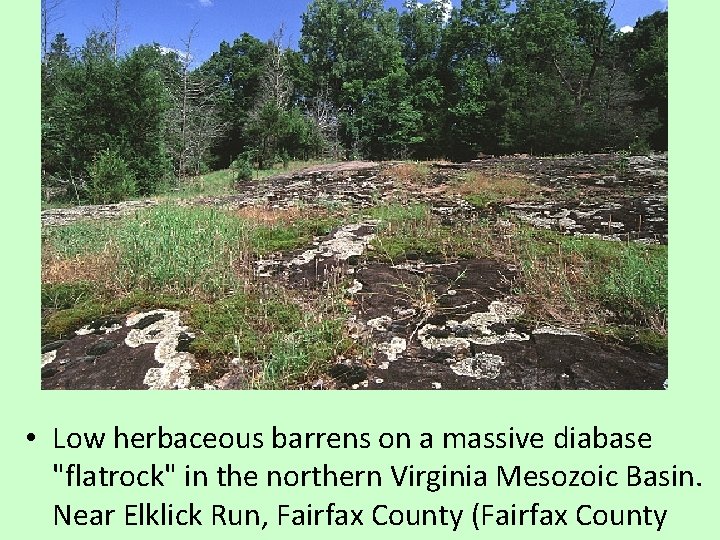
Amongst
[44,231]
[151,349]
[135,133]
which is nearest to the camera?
[151,349]

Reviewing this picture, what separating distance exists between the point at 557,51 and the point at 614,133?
40.0ft

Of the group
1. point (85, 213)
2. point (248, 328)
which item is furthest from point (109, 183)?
point (248, 328)

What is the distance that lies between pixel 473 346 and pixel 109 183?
1251cm

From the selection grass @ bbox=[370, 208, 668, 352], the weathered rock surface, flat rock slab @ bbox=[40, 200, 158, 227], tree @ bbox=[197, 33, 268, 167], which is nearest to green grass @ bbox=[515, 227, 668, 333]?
grass @ bbox=[370, 208, 668, 352]

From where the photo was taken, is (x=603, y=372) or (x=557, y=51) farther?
(x=557, y=51)

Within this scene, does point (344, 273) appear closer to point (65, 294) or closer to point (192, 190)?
point (65, 294)

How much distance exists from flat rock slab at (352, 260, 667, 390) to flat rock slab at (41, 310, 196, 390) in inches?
48.2

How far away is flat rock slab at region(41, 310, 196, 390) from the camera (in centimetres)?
305

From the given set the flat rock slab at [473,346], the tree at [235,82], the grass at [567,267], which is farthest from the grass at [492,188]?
the tree at [235,82]

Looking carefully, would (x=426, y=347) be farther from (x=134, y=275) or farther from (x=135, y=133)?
(x=135, y=133)

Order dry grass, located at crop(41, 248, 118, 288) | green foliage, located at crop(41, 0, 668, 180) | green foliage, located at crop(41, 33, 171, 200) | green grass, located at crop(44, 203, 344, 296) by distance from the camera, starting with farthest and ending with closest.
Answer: green foliage, located at crop(41, 0, 668, 180)
green foliage, located at crop(41, 33, 171, 200)
dry grass, located at crop(41, 248, 118, 288)
green grass, located at crop(44, 203, 344, 296)

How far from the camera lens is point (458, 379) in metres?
3.02

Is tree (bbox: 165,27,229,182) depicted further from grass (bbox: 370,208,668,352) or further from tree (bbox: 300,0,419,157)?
grass (bbox: 370,208,668,352)

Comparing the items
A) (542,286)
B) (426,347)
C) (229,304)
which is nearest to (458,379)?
(426,347)
